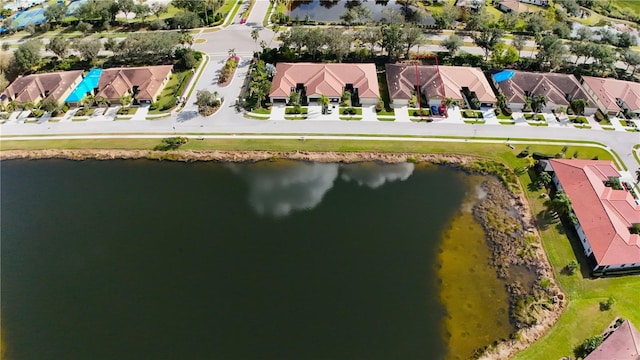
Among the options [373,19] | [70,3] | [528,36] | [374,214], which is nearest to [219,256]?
[374,214]

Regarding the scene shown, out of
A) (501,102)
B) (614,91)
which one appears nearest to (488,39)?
(501,102)

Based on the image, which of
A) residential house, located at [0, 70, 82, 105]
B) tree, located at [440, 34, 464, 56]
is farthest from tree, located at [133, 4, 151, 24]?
tree, located at [440, 34, 464, 56]

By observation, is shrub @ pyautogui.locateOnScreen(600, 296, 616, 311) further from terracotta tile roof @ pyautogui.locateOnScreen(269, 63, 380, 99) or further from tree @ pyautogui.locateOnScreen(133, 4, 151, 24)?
tree @ pyautogui.locateOnScreen(133, 4, 151, 24)

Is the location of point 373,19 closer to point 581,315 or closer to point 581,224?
point 581,224

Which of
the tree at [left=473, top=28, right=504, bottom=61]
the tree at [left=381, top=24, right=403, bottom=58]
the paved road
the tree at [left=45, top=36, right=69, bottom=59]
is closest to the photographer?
→ the paved road

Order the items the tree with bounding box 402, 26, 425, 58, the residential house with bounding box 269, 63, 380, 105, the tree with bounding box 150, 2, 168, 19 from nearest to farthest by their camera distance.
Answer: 1. the residential house with bounding box 269, 63, 380, 105
2. the tree with bounding box 402, 26, 425, 58
3. the tree with bounding box 150, 2, 168, 19

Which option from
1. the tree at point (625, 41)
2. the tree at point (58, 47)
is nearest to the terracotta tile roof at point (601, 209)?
the tree at point (625, 41)

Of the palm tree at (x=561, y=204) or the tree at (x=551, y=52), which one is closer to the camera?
the palm tree at (x=561, y=204)

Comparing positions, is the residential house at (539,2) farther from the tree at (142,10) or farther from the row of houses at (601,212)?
the tree at (142,10)
